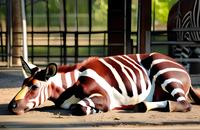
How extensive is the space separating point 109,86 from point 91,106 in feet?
1.80

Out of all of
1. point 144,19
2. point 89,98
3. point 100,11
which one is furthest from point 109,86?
point 100,11

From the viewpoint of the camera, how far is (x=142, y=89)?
8.90 m

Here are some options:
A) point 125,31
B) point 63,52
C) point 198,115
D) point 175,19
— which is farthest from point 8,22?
point 198,115

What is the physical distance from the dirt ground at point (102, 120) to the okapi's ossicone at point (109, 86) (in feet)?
0.47

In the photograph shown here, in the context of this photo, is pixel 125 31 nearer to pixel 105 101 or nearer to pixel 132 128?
pixel 105 101

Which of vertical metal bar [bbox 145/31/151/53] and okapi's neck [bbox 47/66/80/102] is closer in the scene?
okapi's neck [bbox 47/66/80/102]

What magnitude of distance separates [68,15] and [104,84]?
9593 millimetres

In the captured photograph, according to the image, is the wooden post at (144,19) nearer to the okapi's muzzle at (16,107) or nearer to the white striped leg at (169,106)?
the white striped leg at (169,106)

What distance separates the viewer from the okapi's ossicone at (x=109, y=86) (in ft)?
27.5

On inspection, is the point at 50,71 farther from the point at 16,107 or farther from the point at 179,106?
the point at 179,106

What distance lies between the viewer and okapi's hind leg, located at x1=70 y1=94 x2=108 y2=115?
8266 millimetres

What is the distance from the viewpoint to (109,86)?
873cm

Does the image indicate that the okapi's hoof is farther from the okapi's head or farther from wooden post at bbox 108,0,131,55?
wooden post at bbox 108,0,131,55

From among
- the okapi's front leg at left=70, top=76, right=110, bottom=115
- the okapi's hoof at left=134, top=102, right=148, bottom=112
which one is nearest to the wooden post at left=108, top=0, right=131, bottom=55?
the okapi's hoof at left=134, top=102, right=148, bottom=112
